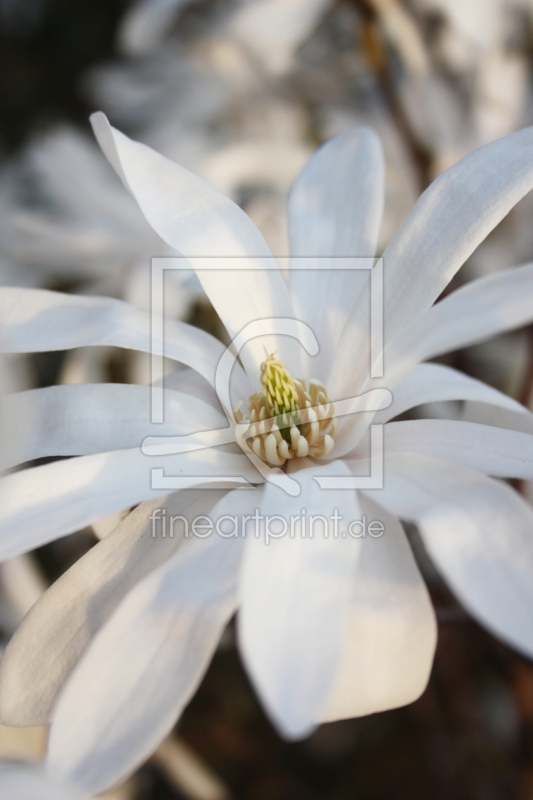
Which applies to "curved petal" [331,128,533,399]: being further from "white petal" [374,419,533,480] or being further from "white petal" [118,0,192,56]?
"white petal" [118,0,192,56]

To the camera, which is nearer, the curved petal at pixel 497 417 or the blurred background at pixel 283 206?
the curved petal at pixel 497 417

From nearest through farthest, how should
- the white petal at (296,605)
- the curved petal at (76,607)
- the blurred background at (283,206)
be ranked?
the white petal at (296,605)
the curved petal at (76,607)
the blurred background at (283,206)

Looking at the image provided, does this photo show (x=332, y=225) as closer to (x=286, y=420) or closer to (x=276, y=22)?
(x=286, y=420)

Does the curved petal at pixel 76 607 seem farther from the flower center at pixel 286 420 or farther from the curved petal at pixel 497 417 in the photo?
the curved petal at pixel 497 417

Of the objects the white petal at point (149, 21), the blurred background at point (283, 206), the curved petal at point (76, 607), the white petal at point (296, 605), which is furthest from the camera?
the white petal at point (149, 21)

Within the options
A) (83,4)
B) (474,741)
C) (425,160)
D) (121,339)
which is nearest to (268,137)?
(425,160)

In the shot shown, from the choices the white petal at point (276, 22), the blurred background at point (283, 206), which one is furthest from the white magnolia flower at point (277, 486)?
the white petal at point (276, 22)

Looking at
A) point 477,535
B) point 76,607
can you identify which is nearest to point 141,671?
point 76,607

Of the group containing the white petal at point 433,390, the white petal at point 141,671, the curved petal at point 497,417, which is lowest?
the white petal at point 141,671
